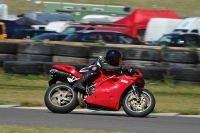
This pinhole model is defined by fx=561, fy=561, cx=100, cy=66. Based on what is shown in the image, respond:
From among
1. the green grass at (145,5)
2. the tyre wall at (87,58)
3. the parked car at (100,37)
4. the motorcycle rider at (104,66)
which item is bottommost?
the green grass at (145,5)

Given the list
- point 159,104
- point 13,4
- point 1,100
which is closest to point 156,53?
point 159,104

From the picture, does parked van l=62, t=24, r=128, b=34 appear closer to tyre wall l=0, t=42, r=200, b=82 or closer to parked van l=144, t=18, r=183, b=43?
parked van l=144, t=18, r=183, b=43

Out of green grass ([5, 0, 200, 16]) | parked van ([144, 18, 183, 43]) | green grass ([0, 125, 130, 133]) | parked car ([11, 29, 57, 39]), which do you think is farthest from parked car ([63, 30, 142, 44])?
green grass ([5, 0, 200, 16])

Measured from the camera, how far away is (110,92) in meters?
8.86

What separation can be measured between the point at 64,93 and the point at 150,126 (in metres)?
1.81

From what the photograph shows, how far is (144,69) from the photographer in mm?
13547

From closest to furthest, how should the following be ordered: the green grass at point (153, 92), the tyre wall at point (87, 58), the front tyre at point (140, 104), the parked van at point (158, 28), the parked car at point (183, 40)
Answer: the front tyre at point (140, 104)
the green grass at point (153, 92)
the tyre wall at point (87, 58)
the parked car at point (183, 40)
the parked van at point (158, 28)

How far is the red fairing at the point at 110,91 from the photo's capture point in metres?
8.80

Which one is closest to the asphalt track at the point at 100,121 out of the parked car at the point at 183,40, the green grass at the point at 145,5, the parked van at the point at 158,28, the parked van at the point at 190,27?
the parked car at the point at 183,40

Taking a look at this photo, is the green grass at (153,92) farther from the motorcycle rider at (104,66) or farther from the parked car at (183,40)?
the parked car at (183,40)

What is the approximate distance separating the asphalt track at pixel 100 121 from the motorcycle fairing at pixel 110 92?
22 centimetres

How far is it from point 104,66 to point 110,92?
0.43 metres

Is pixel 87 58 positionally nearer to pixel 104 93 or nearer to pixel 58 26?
pixel 104 93

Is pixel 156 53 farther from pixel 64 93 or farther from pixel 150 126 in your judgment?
pixel 150 126
